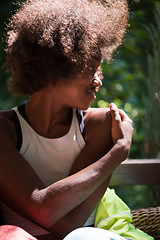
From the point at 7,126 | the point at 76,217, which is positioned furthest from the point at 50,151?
the point at 76,217

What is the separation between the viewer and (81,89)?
1592mm

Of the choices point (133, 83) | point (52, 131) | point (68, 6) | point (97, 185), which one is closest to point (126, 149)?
point (97, 185)

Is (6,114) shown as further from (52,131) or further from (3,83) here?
(3,83)

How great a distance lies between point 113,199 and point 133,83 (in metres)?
2.67

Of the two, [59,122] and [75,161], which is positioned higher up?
[59,122]

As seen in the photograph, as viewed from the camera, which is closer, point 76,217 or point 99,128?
point 76,217

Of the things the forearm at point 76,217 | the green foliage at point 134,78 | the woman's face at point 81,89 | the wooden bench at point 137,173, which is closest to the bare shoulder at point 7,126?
the woman's face at point 81,89

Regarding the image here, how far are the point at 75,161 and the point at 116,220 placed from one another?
16.4 inches

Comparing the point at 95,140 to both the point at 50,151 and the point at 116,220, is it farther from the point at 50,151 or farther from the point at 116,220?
the point at 116,220

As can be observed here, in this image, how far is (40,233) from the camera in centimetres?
157

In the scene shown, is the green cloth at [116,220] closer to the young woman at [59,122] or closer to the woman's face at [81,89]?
the young woman at [59,122]

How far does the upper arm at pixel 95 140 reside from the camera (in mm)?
1664

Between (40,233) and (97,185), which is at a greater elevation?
(97,185)

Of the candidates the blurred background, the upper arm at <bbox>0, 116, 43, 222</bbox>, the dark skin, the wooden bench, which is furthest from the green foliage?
the upper arm at <bbox>0, 116, 43, 222</bbox>
